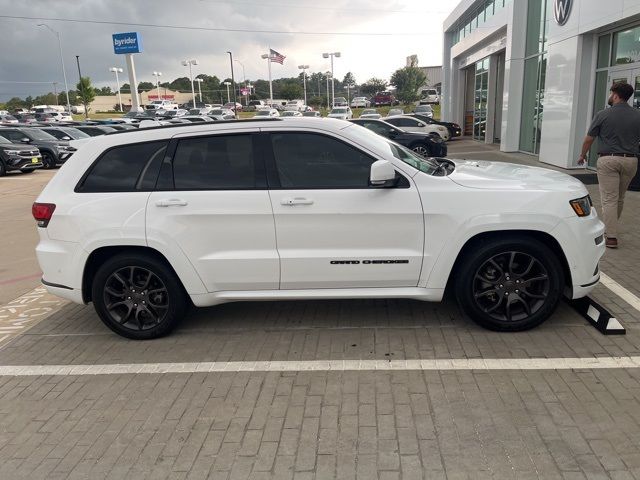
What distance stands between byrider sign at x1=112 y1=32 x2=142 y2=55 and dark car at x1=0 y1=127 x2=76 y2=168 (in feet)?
90.5

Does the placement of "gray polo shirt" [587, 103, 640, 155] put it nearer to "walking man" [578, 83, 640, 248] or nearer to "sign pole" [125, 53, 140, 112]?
"walking man" [578, 83, 640, 248]

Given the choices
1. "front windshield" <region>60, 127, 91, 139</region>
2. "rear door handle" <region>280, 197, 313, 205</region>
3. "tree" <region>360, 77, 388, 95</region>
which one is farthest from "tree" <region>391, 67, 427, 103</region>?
"rear door handle" <region>280, 197, 313, 205</region>

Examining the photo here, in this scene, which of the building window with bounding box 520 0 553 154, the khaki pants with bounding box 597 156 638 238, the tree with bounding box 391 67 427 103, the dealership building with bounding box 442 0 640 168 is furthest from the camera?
the tree with bounding box 391 67 427 103

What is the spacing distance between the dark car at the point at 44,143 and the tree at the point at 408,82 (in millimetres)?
62429

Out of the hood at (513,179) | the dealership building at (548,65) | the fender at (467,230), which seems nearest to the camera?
the fender at (467,230)

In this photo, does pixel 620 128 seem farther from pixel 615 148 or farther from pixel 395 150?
pixel 395 150

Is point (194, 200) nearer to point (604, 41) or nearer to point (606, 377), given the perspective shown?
point (606, 377)

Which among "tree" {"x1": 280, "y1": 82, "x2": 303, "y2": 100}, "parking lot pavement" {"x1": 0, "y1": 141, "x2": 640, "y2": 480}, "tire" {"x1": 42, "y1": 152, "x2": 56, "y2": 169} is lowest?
"parking lot pavement" {"x1": 0, "y1": 141, "x2": 640, "y2": 480}

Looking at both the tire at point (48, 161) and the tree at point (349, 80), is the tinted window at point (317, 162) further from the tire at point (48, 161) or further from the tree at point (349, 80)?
the tree at point (349, 80)

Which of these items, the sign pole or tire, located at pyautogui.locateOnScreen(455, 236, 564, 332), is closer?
tire, located at pyautogui.locateOnScreen(455, 236, 564, 332)

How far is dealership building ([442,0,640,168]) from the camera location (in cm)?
1146

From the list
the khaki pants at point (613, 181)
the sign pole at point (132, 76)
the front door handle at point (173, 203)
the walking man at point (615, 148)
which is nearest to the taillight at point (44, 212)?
the front door handle at point (173, 203)

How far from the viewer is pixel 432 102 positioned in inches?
2753

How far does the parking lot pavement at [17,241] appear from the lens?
6.36 metres
